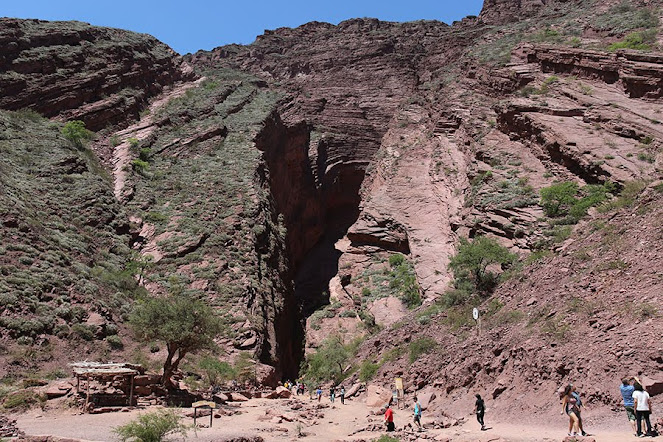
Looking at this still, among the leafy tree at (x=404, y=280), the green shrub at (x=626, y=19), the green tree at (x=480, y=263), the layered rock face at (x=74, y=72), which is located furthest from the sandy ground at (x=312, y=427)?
the green shrub at (x=626, y=19)

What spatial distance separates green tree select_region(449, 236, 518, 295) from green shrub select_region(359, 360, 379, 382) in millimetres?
5700

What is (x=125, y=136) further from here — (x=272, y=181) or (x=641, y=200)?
(x=641, y=200)

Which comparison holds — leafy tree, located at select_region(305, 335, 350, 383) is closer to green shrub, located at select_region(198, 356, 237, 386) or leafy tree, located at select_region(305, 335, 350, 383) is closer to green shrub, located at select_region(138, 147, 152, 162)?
green shrub, located at select_region(198, 356, 237, 386)

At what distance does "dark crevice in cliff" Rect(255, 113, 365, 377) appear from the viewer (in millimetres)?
41759

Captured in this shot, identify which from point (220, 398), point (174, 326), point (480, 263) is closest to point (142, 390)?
point (174, 326)

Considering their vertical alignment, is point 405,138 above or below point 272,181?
above

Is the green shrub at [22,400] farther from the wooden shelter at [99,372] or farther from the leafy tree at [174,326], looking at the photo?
the leafy tree at [174,326]

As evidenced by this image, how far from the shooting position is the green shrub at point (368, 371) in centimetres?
2081

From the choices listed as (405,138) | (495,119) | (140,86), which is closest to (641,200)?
(495,119)

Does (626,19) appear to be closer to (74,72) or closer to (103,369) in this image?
(103,369)

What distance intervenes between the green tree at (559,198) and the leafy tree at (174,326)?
714 inches

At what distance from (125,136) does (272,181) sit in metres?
13.7

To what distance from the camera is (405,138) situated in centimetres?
4575

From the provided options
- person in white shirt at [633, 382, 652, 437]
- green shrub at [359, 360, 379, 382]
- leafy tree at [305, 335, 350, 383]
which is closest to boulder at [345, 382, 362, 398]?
green shrub at [359, 360, 379, 382]
